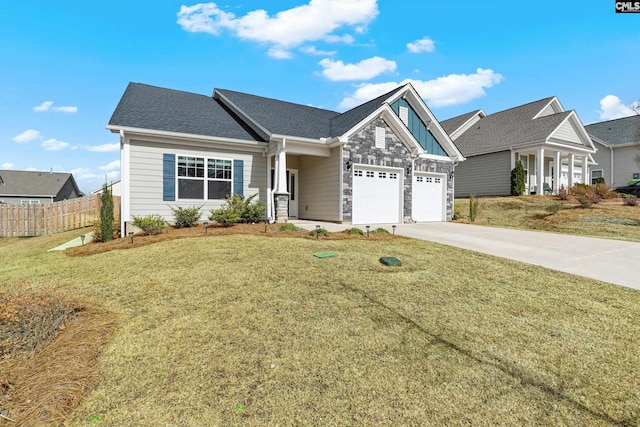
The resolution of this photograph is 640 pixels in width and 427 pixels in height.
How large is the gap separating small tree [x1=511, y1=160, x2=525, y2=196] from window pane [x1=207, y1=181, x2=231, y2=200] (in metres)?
17.6

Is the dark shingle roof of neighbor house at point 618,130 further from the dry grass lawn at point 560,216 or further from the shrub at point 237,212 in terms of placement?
the shrub at point 237,212

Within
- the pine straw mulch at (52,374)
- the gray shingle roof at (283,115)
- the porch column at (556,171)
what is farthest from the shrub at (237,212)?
the porch column at (556,171)

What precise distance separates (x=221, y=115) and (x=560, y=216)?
53.8 ft

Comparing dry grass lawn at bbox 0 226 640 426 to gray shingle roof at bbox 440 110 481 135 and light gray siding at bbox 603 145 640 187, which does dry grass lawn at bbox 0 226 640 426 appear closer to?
gray shingle roof at bbox 440 110 481 135

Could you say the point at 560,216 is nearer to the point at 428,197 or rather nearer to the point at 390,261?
the point at 428,197

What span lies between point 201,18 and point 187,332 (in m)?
11.0

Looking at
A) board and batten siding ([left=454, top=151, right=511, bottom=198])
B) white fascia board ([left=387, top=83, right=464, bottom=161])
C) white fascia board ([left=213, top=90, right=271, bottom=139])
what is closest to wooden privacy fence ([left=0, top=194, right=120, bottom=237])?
white fascia board ([left=213, top=90, right=271, bottom=139])

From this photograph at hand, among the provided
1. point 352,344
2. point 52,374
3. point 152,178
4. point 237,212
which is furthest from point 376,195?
point 52,374

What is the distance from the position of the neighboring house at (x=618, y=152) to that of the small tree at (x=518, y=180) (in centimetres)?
1219

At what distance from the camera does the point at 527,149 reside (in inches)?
766

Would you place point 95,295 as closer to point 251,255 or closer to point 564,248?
point 251,255

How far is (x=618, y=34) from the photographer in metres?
9.40

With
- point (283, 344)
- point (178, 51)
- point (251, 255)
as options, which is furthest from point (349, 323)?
point (178, 51)

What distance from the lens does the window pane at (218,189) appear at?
11523 mm
